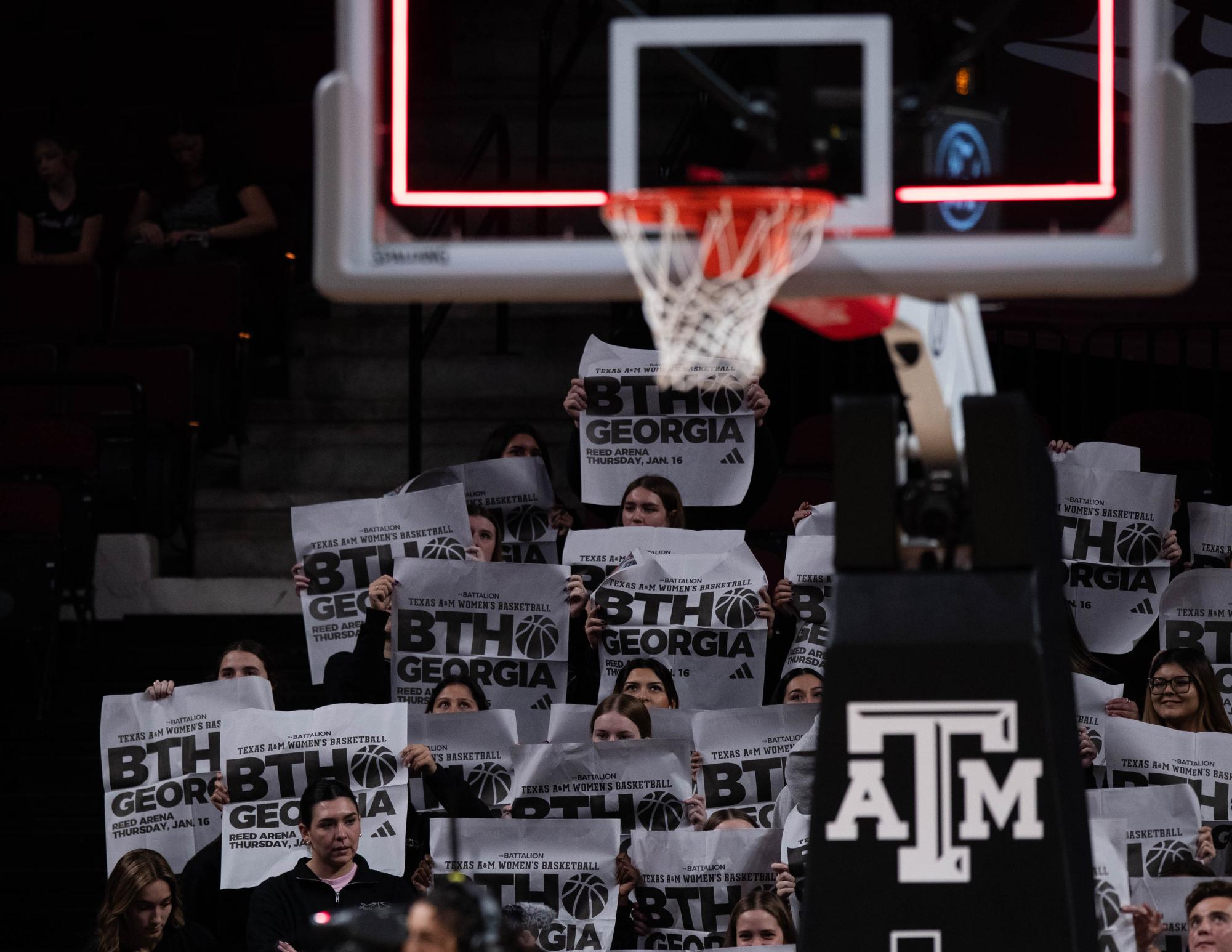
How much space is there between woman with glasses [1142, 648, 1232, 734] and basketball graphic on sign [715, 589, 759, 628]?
1.43 m

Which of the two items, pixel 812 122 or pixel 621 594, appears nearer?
pixel 812 122

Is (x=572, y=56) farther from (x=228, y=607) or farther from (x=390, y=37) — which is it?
(x=390, y=37)

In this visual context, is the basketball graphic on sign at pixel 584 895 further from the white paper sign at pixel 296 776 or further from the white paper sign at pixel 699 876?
the white paper sign at pixel 296 776

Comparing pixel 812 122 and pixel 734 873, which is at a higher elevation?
pixel 812 122

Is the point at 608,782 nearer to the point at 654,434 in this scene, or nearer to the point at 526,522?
the point at 526,522

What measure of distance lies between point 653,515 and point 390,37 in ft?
11.2

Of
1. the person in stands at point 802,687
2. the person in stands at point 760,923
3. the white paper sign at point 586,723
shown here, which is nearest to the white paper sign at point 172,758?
the white paper sign at point 586,723

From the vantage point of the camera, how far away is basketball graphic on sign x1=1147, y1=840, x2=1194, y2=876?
5.68 m

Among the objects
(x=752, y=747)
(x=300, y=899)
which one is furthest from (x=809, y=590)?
(x=300, y=899)

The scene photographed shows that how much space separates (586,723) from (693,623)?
67cm

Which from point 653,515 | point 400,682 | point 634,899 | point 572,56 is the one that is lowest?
point 634,899

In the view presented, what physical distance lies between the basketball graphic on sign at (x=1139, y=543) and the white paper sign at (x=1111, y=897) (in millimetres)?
1898

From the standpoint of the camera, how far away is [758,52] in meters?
3.78

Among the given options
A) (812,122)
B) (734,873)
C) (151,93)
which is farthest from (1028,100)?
(151,93)
